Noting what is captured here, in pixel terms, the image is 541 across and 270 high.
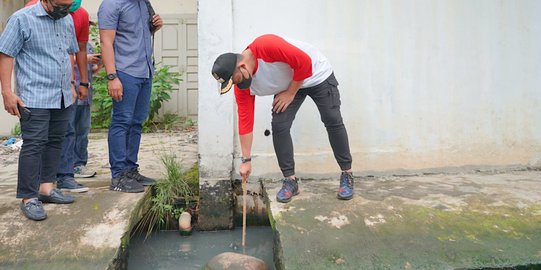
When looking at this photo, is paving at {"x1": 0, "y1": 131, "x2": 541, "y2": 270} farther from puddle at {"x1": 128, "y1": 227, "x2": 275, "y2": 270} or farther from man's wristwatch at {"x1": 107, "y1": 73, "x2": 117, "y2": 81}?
man's wristwatch at {"x1": 107, "y1": 73, "x2": 117, "y2": 81}

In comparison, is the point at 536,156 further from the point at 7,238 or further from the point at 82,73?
the point at 7,238

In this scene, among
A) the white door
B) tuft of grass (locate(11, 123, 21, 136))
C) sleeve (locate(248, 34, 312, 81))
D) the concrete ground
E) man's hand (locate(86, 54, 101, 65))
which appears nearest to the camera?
the concrete ground

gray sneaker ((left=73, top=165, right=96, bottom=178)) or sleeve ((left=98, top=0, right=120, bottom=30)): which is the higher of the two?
sleeve ((left=98, top=0, right=120, bottom=30))

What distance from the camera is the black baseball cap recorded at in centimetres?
287

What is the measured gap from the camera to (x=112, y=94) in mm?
3562

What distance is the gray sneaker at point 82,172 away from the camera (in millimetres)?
4324

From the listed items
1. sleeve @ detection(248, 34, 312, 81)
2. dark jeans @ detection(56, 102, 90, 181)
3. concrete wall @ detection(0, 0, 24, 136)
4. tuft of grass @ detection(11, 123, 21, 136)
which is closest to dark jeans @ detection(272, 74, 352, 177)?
sleeve @ detection(248, 34, 312, 81)

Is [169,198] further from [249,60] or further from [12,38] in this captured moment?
[12,38]

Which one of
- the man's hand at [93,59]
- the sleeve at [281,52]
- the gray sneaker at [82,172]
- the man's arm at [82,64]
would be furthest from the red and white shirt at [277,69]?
the man's hand at [93,59]

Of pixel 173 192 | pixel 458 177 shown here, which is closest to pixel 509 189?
pixel 458 177

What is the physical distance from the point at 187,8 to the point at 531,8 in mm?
5603

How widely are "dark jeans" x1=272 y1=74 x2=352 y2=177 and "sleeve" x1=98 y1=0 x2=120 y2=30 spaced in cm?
135

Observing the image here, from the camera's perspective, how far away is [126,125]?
3668 mm

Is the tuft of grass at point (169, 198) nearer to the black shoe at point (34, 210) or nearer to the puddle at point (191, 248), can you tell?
the puddle at point (191, 248)
